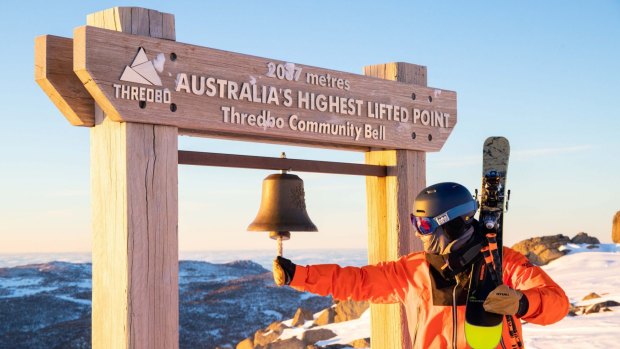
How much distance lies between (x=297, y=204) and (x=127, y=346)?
1.55 m

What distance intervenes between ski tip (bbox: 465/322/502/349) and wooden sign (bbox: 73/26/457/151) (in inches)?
78.4

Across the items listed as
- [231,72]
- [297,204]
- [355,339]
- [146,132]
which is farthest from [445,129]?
[355,339]

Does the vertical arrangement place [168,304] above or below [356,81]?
below

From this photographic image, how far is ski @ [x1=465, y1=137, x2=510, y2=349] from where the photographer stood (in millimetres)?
4613

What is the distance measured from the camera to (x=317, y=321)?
664 inches

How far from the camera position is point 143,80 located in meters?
5.14

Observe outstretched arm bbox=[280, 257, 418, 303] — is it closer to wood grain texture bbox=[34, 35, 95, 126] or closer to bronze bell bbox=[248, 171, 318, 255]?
bronze bell bbox=[248, 171, 318, 255]

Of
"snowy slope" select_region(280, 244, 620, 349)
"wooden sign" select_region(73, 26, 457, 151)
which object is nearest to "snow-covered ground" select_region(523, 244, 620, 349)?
"snowy slope" select_region(280, 244, 620, 349)

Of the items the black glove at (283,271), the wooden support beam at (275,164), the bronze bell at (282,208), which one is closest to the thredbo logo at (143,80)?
the wooden support beam at (275,164)

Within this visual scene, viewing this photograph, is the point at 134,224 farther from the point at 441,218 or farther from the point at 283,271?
the point at 441,218

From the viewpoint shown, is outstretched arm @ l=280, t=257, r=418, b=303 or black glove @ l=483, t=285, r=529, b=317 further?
outstretched arm @ l=280, t=257, r=418, b=303

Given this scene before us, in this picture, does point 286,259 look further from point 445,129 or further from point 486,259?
point 445,129

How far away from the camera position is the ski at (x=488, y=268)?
15.1 feet

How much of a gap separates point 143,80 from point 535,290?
254cm
